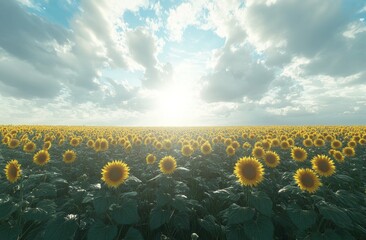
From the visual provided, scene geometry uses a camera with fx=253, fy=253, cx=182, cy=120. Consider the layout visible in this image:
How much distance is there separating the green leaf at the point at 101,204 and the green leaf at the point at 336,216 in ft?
11.9

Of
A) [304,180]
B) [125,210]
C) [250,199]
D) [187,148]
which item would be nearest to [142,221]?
[125,210]

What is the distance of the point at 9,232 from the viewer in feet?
14.4

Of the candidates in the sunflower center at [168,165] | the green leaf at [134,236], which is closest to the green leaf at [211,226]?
→ the green leaf at [134,236]

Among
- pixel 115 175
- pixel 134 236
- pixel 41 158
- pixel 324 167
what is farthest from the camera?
pixel 41 158

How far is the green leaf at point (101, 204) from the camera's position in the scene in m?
4.35

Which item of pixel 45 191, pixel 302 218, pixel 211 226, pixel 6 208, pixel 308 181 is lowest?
pixel 211 226

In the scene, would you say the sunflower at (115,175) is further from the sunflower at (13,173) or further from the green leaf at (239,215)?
the green leaf at (239,215)

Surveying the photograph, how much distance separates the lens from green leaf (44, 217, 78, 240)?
4.13m

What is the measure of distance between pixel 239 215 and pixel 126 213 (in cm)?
194

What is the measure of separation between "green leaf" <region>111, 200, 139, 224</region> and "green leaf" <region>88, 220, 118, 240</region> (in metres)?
0.18

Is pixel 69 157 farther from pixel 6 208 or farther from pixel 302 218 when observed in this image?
pixel 302 218

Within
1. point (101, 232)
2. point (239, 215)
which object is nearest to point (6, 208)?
point (101, 232)

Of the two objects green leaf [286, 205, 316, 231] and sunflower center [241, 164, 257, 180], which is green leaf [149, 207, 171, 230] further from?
green leaf [286, 205, 316, 231]

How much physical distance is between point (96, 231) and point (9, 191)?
11.9 feet
